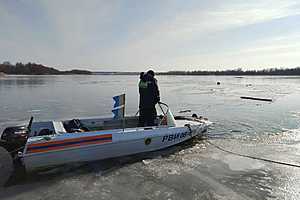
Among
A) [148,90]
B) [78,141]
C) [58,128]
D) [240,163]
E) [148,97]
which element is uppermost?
[148,90]

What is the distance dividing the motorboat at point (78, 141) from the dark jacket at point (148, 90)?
572 mm

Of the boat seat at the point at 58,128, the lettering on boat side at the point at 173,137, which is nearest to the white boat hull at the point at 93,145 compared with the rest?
the lettering on boat side at the point at 173,137

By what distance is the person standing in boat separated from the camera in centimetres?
671

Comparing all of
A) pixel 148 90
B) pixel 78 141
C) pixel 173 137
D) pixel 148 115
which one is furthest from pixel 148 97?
pixel 78 141

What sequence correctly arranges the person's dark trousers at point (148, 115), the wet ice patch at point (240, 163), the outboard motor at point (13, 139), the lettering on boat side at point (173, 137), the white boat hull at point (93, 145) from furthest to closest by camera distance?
the person's dark trousers at point (148, 115) < the lettering on boat side at point (173, 137) < the outboard motor at point (13, 139) < the wet ice patch at point (240, 163) < the white boat hull at point (93, 145)

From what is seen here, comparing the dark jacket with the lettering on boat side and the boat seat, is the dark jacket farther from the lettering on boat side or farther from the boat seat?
the boat seat

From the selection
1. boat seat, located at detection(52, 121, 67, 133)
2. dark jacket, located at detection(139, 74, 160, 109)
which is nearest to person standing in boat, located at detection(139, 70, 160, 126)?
dark jacket, located at detection(139, 74, 160, 109)

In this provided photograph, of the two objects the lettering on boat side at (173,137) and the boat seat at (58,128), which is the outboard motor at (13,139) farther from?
the lettering on boat side at (173,137)

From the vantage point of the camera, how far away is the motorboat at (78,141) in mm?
4875

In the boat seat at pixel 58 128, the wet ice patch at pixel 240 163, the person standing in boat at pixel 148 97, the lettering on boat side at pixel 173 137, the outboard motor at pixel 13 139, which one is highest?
the person standing in boat at pixel 148 97

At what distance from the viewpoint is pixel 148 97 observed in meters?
6.88

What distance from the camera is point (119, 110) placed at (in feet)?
21.5

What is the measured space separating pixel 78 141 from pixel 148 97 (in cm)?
240

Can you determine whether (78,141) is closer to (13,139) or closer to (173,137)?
(13,139)
